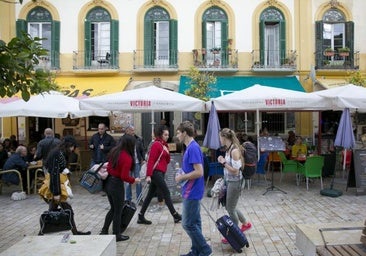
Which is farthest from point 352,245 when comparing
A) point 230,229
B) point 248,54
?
point 248,54

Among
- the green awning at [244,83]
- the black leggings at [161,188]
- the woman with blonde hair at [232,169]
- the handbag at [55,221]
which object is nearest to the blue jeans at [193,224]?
the woman with blonde hair at [232,169]

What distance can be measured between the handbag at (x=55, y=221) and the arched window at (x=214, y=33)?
11.4m

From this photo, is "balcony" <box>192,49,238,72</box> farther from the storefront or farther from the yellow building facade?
the storefront

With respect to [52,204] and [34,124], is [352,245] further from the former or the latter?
[34,124]

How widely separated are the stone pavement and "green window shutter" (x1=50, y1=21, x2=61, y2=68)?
23.2 feet

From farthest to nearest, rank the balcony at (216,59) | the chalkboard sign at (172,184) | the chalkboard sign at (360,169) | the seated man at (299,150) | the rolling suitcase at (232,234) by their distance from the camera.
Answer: the balcony at (216,59) < the seated man at (299,150) < the chalkboard sign at (360,169) < the chalkboard sign at (172,184) < the rolling suitcase at (232,234)

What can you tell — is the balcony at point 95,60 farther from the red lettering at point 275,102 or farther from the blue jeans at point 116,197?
the blue jeans at point 116,197

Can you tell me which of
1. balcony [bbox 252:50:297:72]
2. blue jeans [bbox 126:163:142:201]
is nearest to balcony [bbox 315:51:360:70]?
balcony [bbox 252:50:297:72]

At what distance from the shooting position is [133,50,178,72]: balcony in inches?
635

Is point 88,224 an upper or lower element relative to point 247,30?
lower

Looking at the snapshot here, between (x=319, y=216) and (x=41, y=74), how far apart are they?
559 centimetres

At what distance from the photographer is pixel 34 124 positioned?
16.6 meters

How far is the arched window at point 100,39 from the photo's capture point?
16.3 m

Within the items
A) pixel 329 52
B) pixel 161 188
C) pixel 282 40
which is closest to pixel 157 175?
pixel 161 188
